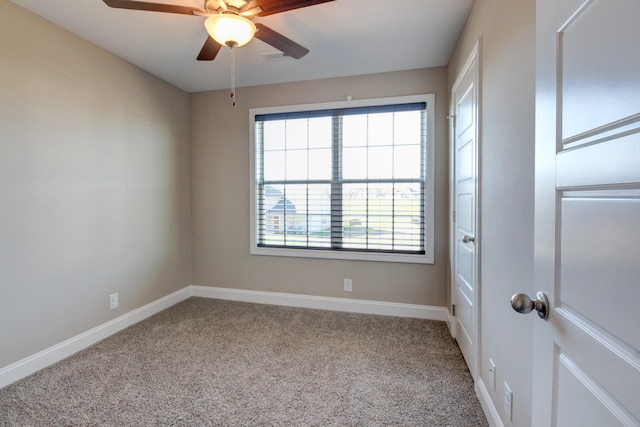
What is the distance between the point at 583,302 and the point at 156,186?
347 cm

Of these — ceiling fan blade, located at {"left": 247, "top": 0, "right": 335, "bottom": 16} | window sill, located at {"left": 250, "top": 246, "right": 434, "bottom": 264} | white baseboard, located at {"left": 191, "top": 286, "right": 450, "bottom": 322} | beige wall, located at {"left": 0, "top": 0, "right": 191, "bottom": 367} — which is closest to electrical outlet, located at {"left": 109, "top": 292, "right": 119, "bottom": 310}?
beige wall, located at {"left": 0, "top": 0, "right": 191, "bottom": 367}

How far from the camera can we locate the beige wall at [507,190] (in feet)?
3.93

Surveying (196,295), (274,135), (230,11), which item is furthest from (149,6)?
(196,295)

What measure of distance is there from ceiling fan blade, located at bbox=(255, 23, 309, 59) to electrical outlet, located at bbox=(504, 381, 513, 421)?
2.25 m

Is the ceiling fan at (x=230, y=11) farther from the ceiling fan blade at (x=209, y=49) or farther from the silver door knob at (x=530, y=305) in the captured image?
the silver door knob at (x=530, y=305)

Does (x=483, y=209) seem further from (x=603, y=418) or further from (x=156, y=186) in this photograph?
(x=156, y=186)

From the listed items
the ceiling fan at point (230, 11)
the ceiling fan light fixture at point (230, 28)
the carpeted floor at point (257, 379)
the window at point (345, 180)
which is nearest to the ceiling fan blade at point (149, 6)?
the ceiling fan at point (230, 11)

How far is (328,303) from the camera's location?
10.7ft

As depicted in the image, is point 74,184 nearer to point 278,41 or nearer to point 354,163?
point 278,41

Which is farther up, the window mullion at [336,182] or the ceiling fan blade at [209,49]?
the ceiling fan blade at [209,49]

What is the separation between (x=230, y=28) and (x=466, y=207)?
6.31 ft

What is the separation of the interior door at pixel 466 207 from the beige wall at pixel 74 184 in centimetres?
297

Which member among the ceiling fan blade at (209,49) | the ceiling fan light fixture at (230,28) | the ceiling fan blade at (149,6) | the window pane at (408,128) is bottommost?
the window pane at (408,128)

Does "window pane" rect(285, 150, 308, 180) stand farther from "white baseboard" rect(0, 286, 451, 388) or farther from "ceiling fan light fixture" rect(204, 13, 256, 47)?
"ceiling fan light fixture" rect(204, 13, 256, 47)
